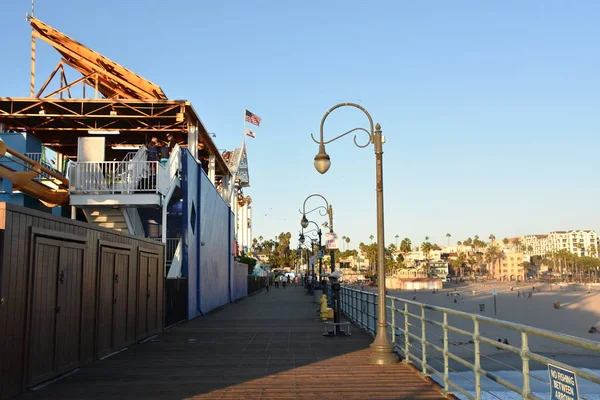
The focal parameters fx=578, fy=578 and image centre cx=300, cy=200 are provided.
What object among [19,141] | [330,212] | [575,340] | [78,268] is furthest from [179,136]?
[575,340]

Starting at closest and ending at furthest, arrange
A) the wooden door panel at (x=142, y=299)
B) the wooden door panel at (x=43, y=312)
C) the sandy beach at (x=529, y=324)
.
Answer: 1. the wooden door panel at (x=43, y=312)
2. the wooden door panel at (x=142, y=299)
3. the sandy beach at (x=529, y=324)

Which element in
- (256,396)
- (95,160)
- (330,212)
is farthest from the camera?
(330,212)

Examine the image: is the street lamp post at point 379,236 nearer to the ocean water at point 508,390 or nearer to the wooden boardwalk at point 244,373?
the wooden boardwalk at point 244,373

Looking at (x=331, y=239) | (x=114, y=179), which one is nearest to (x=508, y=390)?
(x=331, y=239)

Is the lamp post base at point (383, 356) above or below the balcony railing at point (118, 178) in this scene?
below

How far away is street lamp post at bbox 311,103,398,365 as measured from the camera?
390 inches

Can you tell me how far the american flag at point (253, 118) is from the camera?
176 ft

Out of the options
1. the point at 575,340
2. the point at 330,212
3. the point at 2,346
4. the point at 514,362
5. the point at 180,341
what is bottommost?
the point at 514,362

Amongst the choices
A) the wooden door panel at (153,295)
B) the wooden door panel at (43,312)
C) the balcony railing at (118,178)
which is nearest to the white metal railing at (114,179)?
the balcony railing at (118,178)

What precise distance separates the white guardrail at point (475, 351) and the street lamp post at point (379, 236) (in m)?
0.31

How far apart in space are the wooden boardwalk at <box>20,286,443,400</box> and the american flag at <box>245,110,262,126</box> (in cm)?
4093

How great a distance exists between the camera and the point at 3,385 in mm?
6871

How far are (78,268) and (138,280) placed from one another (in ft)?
12.5

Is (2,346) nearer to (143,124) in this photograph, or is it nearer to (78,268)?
(78,268)
